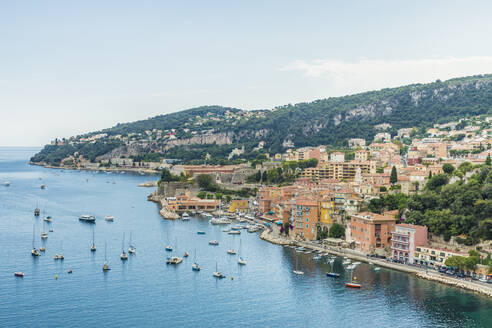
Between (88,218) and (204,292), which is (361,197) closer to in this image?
(204,292)

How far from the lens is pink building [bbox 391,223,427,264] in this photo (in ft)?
92.3

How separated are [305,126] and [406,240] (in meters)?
75.5

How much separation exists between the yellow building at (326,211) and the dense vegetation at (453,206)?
8.03 ft

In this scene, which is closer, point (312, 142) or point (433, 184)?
point (433, 184)

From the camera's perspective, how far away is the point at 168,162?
339ft

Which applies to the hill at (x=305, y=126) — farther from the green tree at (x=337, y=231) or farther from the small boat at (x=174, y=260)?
the small boat at (x=174, y=260)

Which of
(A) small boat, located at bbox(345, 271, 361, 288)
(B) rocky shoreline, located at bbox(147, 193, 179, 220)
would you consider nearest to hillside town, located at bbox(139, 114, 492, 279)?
(B) rocky shoreline, located at bbox(147, 193, 179, 220)

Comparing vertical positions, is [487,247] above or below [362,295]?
Answer: above

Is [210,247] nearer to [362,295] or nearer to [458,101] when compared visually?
[362,295]

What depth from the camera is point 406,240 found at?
28.4 meters

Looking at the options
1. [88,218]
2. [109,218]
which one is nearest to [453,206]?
[109,218]

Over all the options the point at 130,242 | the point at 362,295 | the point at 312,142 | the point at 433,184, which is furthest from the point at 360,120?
the point at 362,295

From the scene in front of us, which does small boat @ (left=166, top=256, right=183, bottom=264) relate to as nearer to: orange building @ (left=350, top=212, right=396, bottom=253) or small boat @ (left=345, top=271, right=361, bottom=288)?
small boat @ (left=345, top=271, right=361, bottom=288)

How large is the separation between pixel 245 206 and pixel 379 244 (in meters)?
18.8
